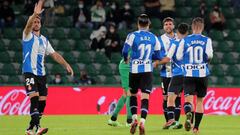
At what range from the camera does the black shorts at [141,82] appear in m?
14.6

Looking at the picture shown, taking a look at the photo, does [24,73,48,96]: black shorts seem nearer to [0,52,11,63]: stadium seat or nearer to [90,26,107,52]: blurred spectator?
[0,52,11,63]: stadium seat

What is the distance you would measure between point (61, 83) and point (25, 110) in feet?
7.44

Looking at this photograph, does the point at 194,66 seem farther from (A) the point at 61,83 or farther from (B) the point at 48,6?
(B) the point at 48,6

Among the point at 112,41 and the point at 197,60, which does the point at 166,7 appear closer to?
the point at 112,41

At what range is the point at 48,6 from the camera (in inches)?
1051

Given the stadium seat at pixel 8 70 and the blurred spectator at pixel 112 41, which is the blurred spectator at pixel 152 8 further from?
the stadium seat at pixel 8 70

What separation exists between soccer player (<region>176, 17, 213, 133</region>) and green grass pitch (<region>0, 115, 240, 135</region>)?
822 mm

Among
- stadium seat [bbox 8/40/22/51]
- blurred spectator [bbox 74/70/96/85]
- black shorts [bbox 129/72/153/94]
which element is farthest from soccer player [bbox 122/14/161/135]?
stadium seat [bbox 8/40/22/51]

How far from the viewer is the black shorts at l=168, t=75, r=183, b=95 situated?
15969 millimetres

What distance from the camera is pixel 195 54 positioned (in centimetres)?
1434

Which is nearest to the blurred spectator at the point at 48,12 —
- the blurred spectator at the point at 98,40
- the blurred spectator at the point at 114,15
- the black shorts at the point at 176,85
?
the blurred spectator at the point at 98,40

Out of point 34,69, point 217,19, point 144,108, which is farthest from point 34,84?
point 217,19

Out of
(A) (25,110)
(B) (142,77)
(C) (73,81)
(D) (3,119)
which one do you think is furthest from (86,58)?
(B) (142,77)

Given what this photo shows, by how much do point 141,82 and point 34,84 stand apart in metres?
2.25
